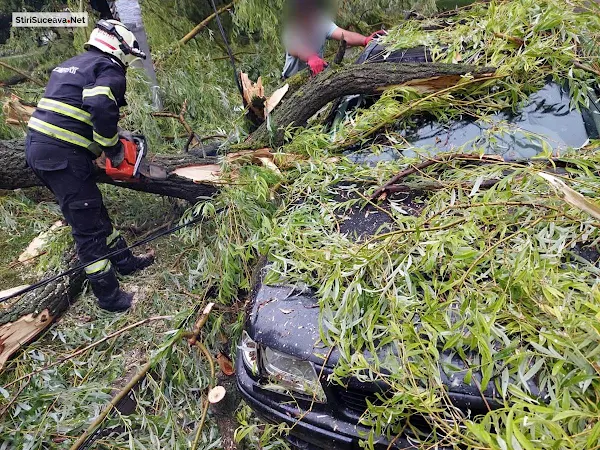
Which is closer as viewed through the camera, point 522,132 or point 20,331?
point 522,132

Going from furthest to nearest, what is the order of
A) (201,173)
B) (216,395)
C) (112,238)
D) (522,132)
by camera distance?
(112,238), (201,173), (522,132), (216,395)

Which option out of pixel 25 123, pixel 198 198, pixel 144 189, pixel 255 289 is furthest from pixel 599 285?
pixel 25 123

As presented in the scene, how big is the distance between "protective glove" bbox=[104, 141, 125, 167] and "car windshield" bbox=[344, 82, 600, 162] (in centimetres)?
171

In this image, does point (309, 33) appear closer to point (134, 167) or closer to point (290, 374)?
point (134, 167)

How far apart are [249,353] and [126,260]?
1.99 m

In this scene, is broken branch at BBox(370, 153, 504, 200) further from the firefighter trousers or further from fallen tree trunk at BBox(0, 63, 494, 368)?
the firefighter trousers

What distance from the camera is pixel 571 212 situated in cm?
198

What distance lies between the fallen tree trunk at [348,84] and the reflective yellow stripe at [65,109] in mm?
1170

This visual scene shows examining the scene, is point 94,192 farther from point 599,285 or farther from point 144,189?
point 599,285

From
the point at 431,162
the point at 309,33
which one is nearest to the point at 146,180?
the point at 431,162

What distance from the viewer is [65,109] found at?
324cm

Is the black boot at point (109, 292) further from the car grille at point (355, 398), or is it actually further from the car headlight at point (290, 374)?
the car grille at point (355, 398)

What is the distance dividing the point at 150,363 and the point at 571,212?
7.77ft

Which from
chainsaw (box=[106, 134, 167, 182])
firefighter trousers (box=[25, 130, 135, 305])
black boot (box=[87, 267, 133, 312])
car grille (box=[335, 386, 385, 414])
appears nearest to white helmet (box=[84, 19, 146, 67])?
chainsaw (box=[106, 134, 167, 182])
